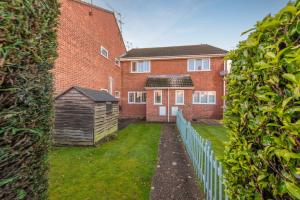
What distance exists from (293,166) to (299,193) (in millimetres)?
162

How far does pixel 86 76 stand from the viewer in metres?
10.9

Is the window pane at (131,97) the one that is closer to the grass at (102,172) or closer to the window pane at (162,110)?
the window pane at (162,110)

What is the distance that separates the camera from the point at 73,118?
708 centimetres

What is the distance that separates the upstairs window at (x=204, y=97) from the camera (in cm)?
1591

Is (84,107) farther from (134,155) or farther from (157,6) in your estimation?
(157,6)

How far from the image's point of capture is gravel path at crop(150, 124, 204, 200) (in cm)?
344

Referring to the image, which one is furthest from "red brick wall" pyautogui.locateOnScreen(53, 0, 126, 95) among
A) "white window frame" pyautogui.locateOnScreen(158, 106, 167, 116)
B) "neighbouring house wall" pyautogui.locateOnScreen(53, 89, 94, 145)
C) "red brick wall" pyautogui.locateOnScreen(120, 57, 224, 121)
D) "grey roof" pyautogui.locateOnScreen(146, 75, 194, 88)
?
"white window frame" pyautogui.locateOnScreen(158, 106, 167, 116)

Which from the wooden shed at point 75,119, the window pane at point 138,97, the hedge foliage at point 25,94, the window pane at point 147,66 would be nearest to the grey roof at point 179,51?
the window pane at point 147,66

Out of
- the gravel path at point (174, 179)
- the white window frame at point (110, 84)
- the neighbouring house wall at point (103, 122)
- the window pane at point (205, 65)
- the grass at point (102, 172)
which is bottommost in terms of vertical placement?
the grass at point (102, 172)

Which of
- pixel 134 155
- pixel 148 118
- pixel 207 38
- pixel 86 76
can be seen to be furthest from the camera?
pixel 207 38

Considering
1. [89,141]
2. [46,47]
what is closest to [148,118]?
[89,141]

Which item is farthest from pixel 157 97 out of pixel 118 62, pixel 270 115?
pixel 270 115

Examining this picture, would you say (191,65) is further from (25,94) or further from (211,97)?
(25,94)

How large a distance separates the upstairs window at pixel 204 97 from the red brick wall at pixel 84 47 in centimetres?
877
